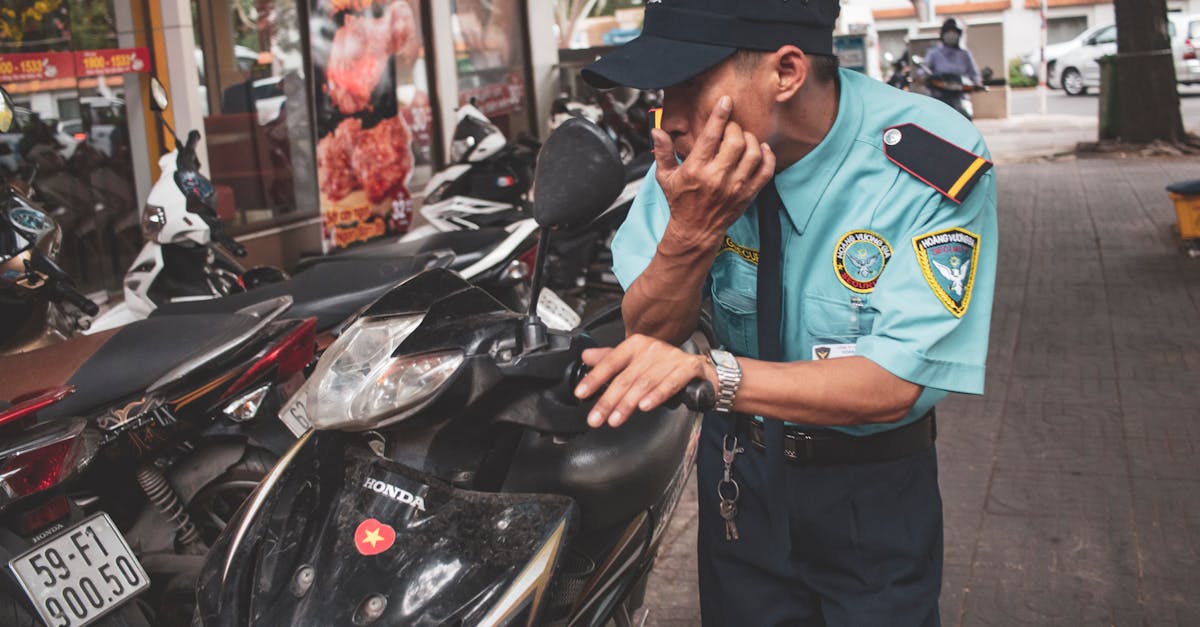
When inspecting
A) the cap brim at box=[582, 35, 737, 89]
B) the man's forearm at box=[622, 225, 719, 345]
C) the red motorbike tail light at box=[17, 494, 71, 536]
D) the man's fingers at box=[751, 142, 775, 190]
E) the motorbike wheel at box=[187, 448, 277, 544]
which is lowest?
the motorbike wheel at box=[187, 448, 277, 544]

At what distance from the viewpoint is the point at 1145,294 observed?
7.66 m

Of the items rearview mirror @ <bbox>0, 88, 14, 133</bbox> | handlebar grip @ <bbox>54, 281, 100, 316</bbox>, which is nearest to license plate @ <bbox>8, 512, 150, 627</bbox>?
handlebar grip @ <bbox>54, 281, 100, 316</bbox>

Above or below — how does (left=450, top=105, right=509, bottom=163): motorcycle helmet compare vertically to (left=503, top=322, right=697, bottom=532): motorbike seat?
above

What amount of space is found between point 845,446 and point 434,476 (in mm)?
660

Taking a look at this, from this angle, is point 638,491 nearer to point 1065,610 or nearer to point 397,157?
point 1065,610

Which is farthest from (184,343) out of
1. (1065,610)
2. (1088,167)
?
(1088,167)

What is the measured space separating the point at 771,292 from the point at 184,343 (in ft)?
7.44

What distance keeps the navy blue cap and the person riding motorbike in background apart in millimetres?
14871

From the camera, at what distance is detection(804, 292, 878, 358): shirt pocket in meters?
1.86

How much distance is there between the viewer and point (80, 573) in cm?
298

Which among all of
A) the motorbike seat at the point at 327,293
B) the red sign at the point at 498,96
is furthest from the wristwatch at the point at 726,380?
the red sign at the point at 498,96

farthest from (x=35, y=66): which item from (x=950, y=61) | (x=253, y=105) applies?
(x=950, y=61)

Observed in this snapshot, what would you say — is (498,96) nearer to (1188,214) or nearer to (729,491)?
(1188,214)

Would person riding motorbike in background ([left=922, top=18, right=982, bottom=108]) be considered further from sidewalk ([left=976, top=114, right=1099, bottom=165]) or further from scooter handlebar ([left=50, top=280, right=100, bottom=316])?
scooter handlebar ([left=50, top=280, right=100, bottom=316])
